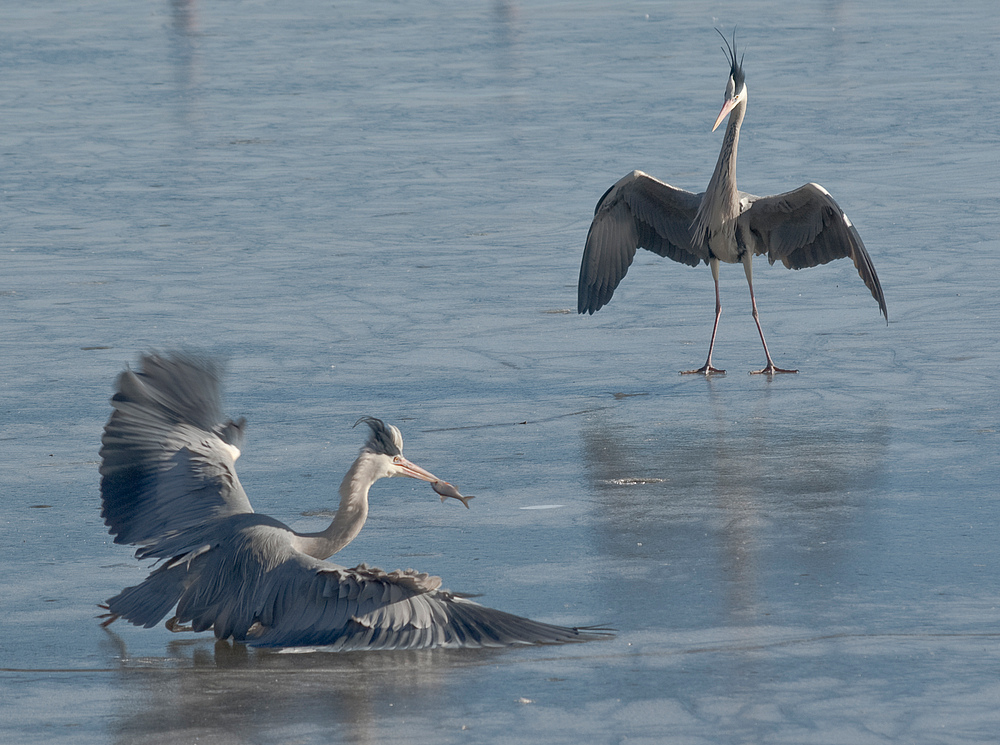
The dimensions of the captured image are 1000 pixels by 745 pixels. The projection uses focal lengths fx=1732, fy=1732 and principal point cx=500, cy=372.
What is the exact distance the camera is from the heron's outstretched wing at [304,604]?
5391mm

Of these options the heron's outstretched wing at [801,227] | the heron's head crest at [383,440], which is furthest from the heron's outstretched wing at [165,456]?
the heron's outstretched wing at [801,227]

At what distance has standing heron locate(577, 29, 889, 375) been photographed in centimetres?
1004

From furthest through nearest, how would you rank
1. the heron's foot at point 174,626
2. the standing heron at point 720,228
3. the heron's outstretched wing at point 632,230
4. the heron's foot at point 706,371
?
the heron's outstretched wing at point 632,230 → the standing heron at point 720,228 → the heron's foot at point 706,371 → the heron's foot at point 174,626

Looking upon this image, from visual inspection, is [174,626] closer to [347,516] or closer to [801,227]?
[347,516]

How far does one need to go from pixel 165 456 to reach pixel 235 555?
642 mm

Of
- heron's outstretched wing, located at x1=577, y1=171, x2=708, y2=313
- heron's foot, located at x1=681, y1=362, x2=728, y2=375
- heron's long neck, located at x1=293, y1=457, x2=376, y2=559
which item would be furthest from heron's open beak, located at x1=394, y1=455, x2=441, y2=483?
heron's outstretched wing, located at x1=577, y1=171, x2=708, y2=313

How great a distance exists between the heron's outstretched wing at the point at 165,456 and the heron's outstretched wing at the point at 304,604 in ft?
0.77

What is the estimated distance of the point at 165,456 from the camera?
606 centimetres

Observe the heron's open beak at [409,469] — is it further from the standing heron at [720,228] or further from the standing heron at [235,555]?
the standing heron at [720,228]

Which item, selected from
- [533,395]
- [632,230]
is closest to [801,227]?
[632,230]

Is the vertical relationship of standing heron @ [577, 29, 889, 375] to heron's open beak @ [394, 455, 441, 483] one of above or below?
above

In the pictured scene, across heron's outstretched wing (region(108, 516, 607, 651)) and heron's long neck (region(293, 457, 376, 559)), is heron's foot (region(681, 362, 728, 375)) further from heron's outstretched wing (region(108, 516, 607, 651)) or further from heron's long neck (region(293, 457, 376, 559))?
heron's outstretched wing (region(108, 516, 607, 651))

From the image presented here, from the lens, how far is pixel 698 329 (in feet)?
33.8

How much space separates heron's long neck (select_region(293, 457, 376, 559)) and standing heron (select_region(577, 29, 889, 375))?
4187 mm
